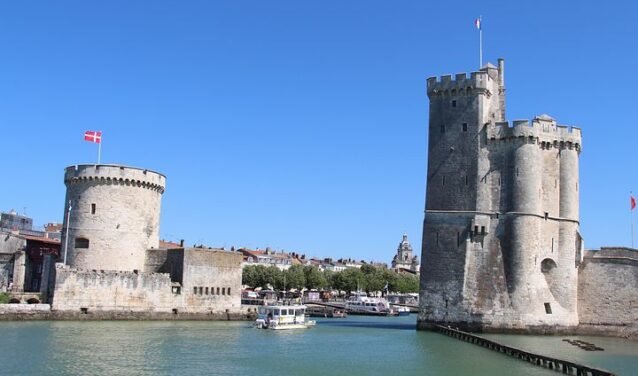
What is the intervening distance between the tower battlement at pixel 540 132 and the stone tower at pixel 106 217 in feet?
84.4

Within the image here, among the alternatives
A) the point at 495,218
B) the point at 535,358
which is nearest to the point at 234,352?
the point at 535,358

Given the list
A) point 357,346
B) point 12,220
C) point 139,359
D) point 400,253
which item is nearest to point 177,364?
point 139,359

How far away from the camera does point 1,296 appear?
47.2 metres

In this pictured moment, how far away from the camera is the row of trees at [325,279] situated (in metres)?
95.7

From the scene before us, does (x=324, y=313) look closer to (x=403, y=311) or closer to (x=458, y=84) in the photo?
Result: (x=403, y=311)

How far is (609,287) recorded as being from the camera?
44.1 meters

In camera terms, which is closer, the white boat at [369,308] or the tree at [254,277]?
the white boat at [369,308]

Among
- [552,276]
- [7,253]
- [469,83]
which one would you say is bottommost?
[7,253]

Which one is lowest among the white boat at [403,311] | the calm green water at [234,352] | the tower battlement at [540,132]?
the white boat at [403,311]

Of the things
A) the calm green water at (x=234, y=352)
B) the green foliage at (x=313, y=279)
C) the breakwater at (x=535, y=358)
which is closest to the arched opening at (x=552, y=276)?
the calm green water at (x=234, y=352)

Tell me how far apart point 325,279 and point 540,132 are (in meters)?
64.8

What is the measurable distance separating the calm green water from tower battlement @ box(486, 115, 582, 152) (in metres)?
12.4

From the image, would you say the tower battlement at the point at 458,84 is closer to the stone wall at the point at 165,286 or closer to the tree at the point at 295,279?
the stone wall at the point at 165,286

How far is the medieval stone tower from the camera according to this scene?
43250 millimetres
